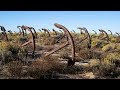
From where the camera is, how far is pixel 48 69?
40.8 ft

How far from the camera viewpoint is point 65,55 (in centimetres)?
1631
